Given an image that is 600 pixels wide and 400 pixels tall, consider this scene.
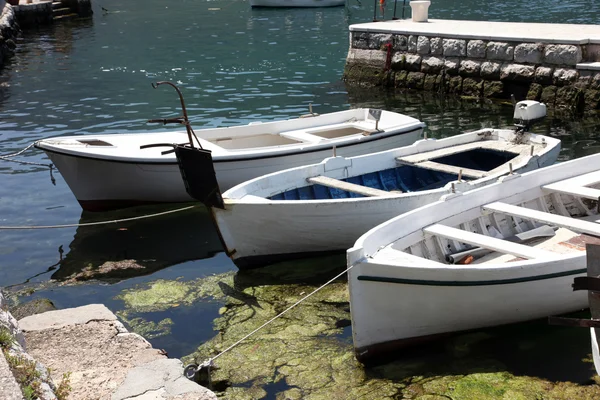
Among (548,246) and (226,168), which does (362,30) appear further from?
(548,246)

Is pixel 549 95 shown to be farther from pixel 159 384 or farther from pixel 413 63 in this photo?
pixel 159 384

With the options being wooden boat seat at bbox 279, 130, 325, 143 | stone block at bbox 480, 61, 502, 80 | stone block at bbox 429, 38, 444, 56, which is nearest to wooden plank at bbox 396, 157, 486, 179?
wooden boat seat at bbox 279, 130, 325, 143

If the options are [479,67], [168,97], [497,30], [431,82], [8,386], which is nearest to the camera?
[8,386]

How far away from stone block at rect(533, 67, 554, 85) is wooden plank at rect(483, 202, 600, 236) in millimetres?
7816

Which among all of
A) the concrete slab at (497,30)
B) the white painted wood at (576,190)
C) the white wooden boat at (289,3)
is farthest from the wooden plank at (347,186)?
the white wooden boat at (289,3)

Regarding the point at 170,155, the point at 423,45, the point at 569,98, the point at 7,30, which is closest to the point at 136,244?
the point at 170,155

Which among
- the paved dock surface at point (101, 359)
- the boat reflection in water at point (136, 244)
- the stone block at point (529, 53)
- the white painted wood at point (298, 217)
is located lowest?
the boat reflection in water at point (136, 244)

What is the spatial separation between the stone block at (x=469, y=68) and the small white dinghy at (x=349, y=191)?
583cm

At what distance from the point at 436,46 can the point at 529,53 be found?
7.15ft

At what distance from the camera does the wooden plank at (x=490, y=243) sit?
19.5 ft

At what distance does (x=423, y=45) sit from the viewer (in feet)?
51.9

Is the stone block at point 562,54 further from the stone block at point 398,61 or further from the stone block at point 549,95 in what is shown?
the stone block at point 398,61

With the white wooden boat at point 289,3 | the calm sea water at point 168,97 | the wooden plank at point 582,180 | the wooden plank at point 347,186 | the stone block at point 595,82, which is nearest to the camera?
the wooden plank at point 582,180

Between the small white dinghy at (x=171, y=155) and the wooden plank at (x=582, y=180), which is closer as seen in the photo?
the wooden plank at (x=582, y=180)
